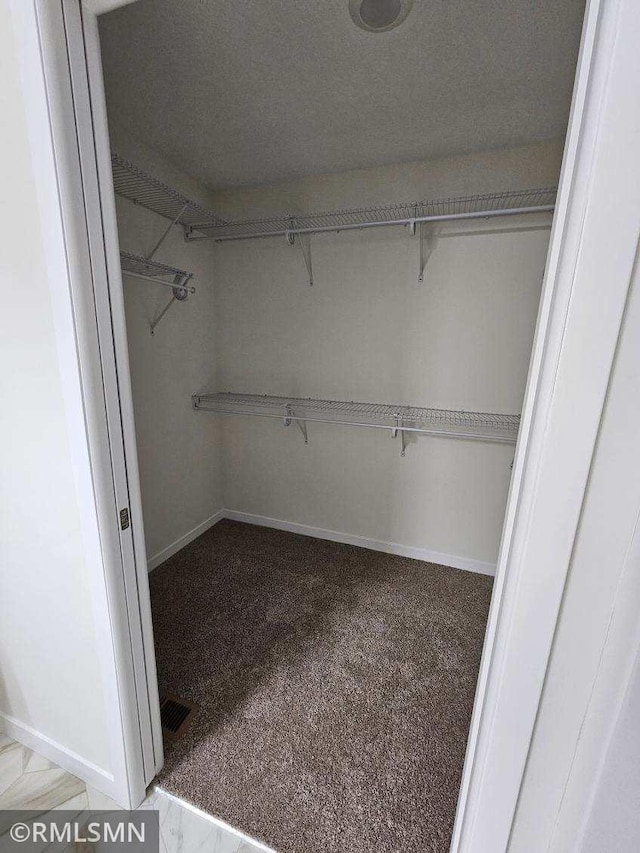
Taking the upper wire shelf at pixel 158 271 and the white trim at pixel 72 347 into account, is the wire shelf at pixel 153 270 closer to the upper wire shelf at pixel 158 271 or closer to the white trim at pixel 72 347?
the upper wire shelf at pixel 158 271

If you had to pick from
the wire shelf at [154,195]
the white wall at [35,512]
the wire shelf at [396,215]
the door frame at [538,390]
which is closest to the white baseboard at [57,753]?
the white wall at [35,512]

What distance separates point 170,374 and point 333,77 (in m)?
1.73

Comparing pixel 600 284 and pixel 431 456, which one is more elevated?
pixel 600 284

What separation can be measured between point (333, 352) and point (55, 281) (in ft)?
5.92

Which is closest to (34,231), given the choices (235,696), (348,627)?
(235,696)

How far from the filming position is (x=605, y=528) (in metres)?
0.57

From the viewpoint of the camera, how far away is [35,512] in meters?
1.14

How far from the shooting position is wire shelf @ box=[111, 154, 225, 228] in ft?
5.71

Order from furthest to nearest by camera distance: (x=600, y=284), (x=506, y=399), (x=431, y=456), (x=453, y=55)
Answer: (x=431, y=456)
(x=506, y=399)
(x=453, y=55)
(x=600, y=284)

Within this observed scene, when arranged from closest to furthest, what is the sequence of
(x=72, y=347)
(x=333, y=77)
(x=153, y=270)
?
(x=72, y=347), (x=333, y=77), (x=153, y=270)

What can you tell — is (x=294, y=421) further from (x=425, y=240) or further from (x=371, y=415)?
(x=425, y=240)

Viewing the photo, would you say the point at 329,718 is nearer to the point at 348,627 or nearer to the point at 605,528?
the point at 348,627

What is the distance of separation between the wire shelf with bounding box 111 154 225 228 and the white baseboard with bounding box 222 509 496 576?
2.10m

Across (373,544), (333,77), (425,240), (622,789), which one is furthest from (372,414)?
(622,789)
